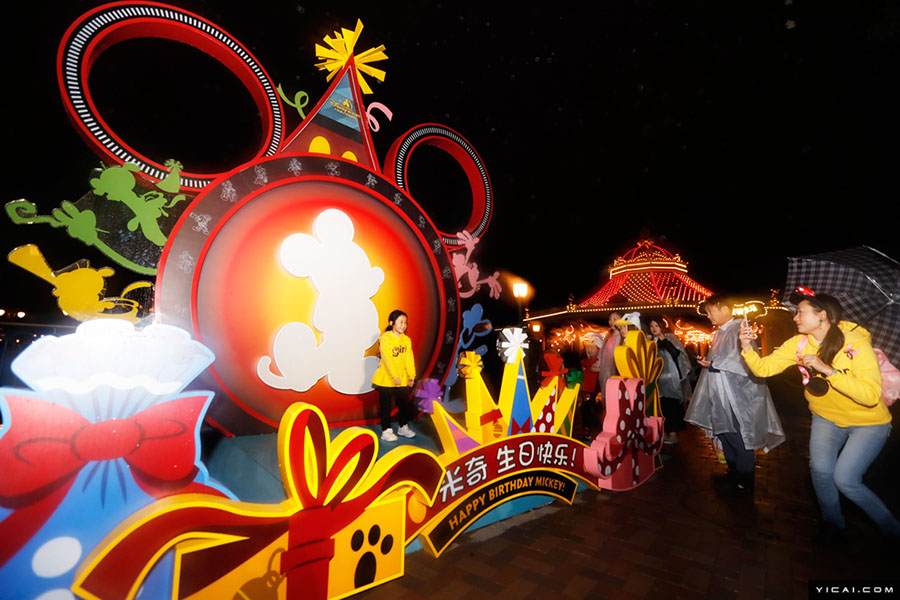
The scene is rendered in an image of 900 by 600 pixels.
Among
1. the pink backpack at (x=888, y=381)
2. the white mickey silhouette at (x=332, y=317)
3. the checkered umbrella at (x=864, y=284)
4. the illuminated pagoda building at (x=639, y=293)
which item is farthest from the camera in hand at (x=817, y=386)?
the illuminated pagoda building at (x=639, y=293)

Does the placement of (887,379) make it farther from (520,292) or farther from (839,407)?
(520,292)

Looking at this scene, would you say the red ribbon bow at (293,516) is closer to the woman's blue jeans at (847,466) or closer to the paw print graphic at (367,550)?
the paw print graphic at (367,550)

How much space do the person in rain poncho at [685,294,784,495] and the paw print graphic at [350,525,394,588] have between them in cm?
301

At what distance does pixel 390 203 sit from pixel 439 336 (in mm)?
1609

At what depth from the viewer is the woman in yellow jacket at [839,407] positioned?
2369mm

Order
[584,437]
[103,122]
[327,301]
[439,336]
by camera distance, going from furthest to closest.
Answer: [584,437]
[439,336]
[327,301]
[103,122]

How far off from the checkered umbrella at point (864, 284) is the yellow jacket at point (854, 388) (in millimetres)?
426

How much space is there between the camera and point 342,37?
4.24 meters

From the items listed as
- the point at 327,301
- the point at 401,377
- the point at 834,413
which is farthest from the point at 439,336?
the point at 834,413

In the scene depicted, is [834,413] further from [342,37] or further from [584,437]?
[342,37]

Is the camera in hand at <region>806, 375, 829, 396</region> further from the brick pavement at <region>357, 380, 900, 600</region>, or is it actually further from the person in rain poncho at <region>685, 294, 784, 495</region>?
the brick pavement at <region>357, 380, 900, 600</region>

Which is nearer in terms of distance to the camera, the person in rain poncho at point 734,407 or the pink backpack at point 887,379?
the pink backpack at point 887,379

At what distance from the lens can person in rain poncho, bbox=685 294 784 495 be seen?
11.2 feet

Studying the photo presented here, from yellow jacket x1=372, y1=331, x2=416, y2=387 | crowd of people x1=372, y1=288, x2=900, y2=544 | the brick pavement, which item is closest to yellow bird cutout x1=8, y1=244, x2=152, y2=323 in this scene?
yellow jacket x1=372, y1=331, x2=416, y2=387
